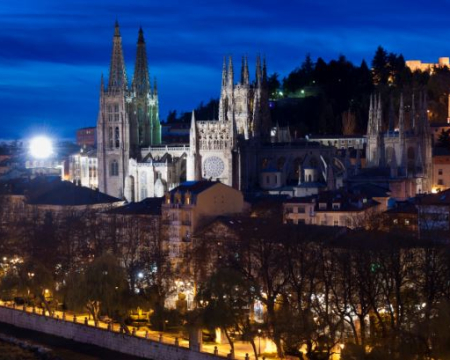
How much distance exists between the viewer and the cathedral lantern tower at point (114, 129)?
3684 inches

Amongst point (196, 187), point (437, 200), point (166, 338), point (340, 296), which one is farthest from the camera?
point (196, 187)

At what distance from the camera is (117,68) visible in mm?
95875

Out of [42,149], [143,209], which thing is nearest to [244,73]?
[143,209]

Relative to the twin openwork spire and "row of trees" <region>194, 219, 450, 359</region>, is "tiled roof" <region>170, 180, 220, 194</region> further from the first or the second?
the twin openwork spire

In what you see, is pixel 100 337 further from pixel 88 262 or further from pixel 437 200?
pixel 437 200

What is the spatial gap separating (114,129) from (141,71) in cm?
705

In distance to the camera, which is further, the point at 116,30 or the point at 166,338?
the point at 116,30

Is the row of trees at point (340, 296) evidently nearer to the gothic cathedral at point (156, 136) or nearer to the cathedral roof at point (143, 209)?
the cathedral roof at point (143, 209)

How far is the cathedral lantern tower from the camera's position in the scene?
307 feet

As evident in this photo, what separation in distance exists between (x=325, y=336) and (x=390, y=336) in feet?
8.87

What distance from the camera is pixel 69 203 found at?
245 ft

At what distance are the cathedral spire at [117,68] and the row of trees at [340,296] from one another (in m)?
50.1

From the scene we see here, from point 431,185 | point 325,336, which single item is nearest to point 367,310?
point 325,336

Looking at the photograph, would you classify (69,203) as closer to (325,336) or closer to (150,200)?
(150,200)
